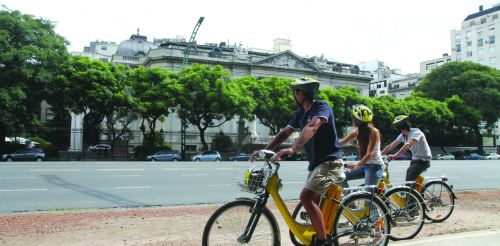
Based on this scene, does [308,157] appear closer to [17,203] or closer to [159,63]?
[17,203]

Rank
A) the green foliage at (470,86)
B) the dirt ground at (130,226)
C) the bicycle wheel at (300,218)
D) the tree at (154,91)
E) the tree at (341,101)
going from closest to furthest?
1. the bicycle wheel at (300,218)
2. the dirt ground at (130,226)
3. the tree at (154,91)
4. the tree at (341,101)
5. the green foliage at (470,86)

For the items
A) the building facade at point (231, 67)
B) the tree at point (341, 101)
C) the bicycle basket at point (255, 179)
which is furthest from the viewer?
the building facade at point (231, 67)

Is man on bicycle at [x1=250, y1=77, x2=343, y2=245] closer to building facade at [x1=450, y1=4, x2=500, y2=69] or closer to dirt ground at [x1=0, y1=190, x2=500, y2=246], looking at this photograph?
dirt ground at [x1=0, y1=190, x2=500, y2=246]

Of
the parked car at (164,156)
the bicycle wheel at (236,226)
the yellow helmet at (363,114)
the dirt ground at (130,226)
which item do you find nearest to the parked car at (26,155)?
the parked car at (164,156)

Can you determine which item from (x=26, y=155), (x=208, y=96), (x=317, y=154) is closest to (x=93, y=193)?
(x=317, y=154)

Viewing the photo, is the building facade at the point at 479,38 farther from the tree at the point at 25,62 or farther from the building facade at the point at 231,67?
the tree at the point at 25,62

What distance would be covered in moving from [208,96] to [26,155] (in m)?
15.8

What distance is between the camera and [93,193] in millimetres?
11805

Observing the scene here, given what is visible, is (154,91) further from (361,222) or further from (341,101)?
(361,222)

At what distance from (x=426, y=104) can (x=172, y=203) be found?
52.6m

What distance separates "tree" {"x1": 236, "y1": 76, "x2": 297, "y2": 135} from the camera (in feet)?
155

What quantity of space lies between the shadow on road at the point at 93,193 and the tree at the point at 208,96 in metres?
26.9

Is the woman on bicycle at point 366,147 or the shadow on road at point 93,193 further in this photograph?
the shadow on road at point 93,193

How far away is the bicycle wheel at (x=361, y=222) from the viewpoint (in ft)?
16.5
